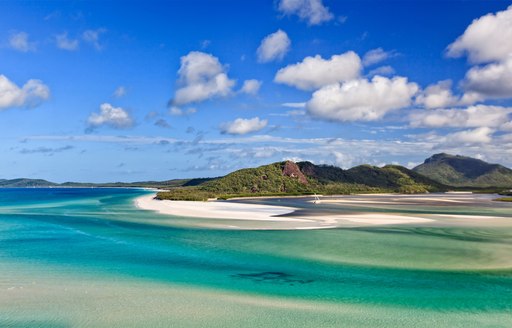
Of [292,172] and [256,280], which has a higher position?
[292,172]

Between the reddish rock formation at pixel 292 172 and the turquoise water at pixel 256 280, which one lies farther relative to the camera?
the reddish rock formation at pixel 292 172

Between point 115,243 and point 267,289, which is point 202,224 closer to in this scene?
point 115,243

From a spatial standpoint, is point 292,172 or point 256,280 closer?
point 256,280

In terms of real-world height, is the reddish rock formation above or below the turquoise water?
above

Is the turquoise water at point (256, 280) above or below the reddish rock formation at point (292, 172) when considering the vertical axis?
below
